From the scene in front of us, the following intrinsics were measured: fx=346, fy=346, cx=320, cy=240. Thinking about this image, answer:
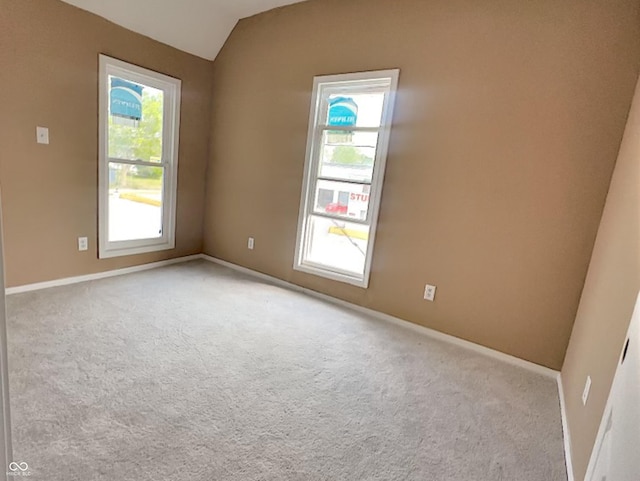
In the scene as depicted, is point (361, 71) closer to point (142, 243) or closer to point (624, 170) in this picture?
point (624, 170)

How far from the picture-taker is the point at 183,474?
1.35 metres

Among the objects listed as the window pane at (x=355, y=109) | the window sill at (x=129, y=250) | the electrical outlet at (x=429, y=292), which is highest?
the window pane at (x=355, y=109)

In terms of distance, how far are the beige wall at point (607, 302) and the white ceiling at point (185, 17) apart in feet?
9.85

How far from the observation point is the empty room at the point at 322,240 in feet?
5.08

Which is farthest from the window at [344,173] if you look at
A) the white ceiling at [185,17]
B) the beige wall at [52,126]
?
the beige wall at [52,126]

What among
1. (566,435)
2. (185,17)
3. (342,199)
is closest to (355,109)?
(342,199)

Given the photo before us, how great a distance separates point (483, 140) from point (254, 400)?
2.28m

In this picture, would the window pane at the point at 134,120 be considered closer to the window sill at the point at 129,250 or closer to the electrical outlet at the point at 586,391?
the window sill at the point at 129,250

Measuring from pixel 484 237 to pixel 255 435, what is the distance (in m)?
2.01

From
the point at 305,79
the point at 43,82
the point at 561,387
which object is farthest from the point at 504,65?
the point at 43,82

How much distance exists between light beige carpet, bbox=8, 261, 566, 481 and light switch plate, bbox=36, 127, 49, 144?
125 cm

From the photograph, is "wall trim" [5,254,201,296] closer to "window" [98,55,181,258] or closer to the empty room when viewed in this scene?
the empty room

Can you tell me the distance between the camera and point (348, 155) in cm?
318

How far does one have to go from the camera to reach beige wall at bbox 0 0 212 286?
2.59 metres
